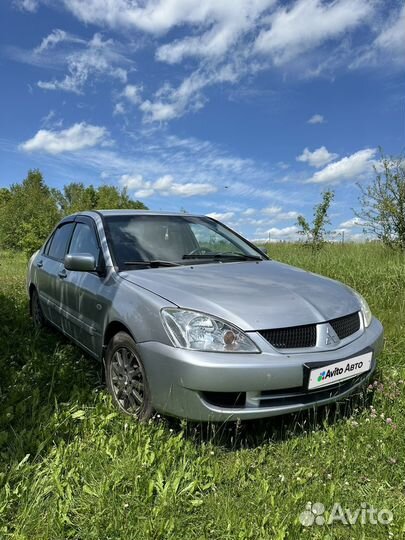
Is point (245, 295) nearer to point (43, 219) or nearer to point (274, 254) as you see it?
point (274, 254)

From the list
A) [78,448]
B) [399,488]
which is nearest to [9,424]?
[78,448]

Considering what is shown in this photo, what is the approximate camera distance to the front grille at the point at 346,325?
2.65 meters

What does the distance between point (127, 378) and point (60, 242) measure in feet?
8.34

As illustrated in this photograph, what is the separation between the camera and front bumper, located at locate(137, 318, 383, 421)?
7.45 feet

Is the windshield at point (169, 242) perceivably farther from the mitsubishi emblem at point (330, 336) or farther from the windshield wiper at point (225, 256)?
the mitsubishi emblem at point (330, 336)

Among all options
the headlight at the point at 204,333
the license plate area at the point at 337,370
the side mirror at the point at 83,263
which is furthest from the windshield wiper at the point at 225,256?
the license plate area at the point at 337,370

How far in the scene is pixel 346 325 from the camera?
9.07 feet

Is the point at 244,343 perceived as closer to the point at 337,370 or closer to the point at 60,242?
the point at 337,370

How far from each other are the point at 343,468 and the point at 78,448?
1.53 meters

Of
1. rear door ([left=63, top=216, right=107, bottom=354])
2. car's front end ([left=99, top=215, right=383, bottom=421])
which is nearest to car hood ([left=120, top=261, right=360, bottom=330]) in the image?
car's front end ([left=99, top=215, right=383, bottom=421])

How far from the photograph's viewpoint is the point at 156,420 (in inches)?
103

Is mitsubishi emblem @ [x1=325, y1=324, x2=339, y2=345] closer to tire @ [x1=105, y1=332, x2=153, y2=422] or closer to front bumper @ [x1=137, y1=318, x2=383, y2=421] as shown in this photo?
front bumper @ [x1=137, y1=318, x2=383, y2=421]

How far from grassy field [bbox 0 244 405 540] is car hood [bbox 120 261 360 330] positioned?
27.0 inches

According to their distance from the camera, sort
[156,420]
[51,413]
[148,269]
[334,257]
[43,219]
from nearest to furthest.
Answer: [156,420], [51,413], [148,269], [334,257], [43,219]
